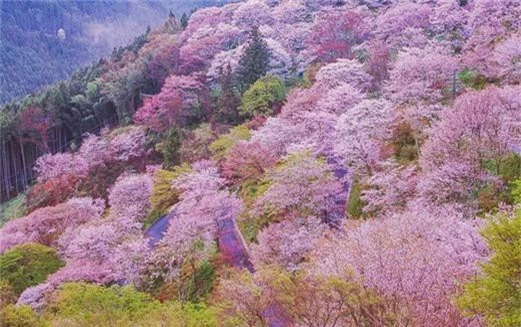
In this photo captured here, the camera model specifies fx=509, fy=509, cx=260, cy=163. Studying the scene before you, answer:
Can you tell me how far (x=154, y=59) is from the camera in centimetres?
6291

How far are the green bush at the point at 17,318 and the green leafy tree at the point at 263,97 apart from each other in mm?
29445

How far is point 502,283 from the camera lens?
1062 cm

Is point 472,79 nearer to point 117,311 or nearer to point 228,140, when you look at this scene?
point 228,140

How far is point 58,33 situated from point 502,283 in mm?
131863

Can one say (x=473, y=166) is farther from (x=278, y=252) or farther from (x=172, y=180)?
(x=172, y=180)

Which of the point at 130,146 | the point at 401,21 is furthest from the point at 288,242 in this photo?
the point at 401,21

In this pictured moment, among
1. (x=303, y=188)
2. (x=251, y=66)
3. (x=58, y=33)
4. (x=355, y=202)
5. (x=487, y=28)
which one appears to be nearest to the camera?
(x=303, y=188)

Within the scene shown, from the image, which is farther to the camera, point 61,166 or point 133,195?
point 61,166

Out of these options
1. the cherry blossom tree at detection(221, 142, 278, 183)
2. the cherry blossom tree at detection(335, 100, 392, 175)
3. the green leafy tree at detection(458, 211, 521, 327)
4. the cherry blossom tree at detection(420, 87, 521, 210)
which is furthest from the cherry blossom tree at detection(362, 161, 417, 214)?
the green leafy tree at detection(458, 211, 521, 327)

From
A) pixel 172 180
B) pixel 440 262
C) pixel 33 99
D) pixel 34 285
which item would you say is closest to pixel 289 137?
pixel 172 180

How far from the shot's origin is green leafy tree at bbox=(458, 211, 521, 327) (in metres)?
10.5

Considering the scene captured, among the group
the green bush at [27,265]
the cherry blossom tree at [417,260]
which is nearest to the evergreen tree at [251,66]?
the green bush at [27,265]

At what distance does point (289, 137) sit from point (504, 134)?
16435 millimetres

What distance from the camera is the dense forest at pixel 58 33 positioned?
10194 cm
